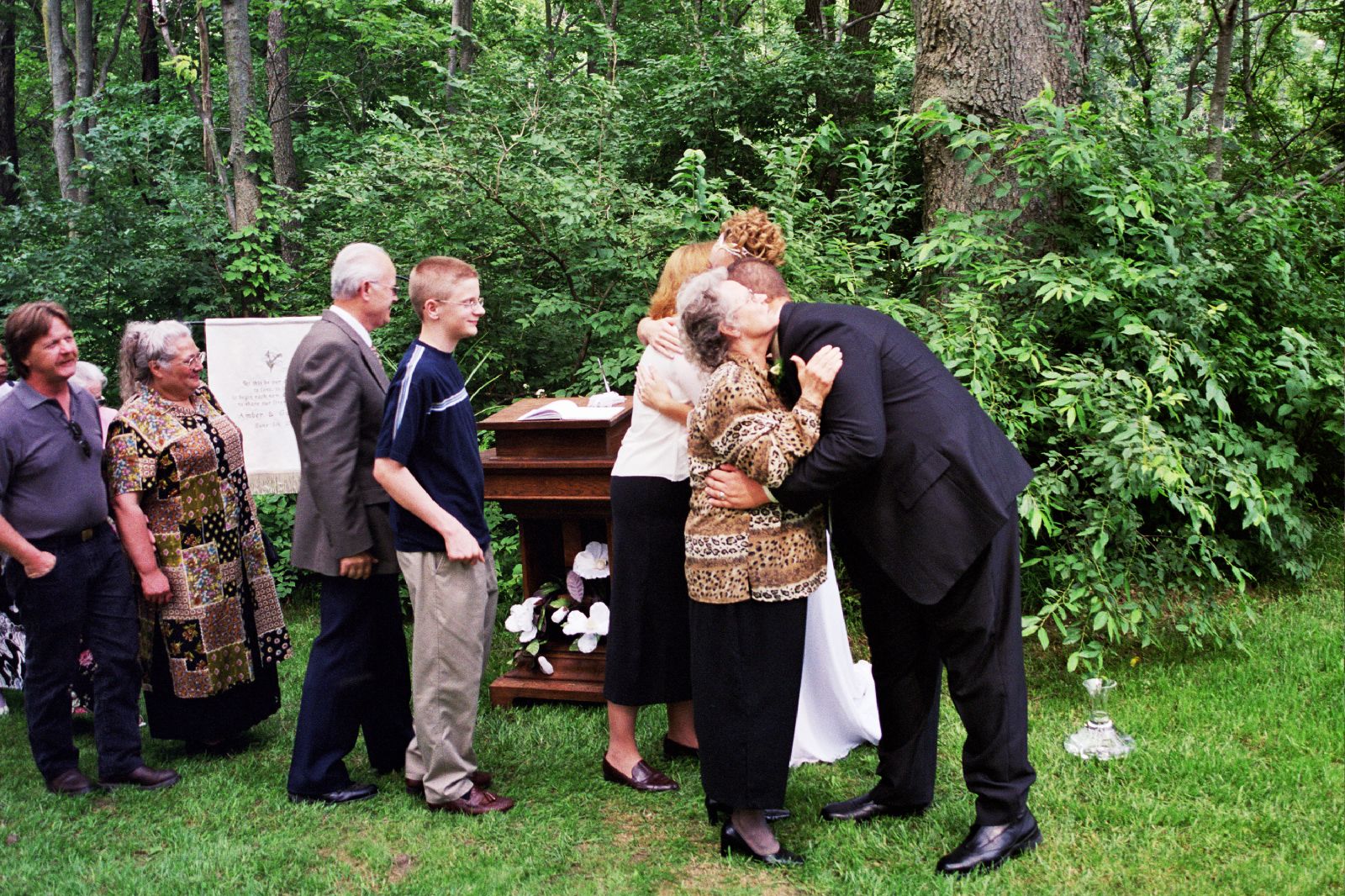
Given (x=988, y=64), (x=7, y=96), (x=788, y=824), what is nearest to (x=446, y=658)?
(x=788, y=824)

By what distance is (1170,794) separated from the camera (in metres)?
3.47

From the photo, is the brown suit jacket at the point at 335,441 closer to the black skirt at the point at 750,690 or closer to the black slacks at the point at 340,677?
the black slacks at the point at 340,677

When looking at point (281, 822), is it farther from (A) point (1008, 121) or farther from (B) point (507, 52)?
(B) point (507, 52)

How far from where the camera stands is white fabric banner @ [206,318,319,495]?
19.7 ft

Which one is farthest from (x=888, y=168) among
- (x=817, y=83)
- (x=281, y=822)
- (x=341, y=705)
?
(x=281, y=822)

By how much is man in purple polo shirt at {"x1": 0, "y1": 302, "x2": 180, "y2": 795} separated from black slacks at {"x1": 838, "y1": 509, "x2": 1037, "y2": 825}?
2.90 meters

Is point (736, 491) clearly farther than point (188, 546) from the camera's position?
No

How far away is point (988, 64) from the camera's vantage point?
5824mm

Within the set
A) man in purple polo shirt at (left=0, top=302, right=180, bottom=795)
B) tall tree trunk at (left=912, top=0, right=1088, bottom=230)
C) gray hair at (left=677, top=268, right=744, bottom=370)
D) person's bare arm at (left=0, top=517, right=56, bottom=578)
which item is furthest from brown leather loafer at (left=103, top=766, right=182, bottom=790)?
tall tree trunk at (left=912, top=0, right=1088, bottom=230)

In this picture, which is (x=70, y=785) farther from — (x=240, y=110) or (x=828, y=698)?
(x=240, y=110)

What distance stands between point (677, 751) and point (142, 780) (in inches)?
83.1

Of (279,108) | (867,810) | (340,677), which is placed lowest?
(867,810)

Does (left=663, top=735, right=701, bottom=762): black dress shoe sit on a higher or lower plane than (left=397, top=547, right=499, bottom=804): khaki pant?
lower

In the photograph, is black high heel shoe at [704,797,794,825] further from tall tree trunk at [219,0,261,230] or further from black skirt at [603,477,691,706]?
tall tree trunk at [219,0,261,230]
